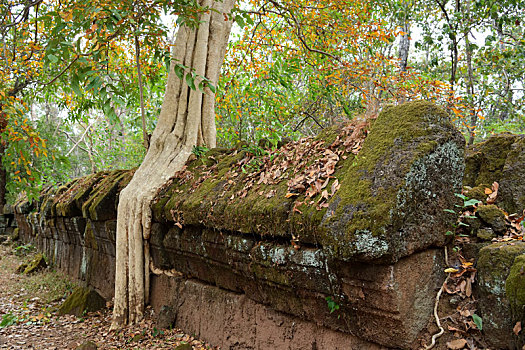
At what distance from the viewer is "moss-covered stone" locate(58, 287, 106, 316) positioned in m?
5.71

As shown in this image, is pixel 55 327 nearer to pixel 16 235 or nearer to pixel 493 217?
pixel 493 217

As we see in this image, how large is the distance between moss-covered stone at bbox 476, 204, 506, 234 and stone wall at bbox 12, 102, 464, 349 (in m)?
0.24

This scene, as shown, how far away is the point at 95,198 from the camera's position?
20.4 feet

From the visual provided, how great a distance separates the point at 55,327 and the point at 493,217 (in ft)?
17.8

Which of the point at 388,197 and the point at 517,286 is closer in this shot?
the point at 517,286

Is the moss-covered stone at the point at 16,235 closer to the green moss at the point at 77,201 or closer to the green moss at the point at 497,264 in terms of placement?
the green moss at the point at 77,201

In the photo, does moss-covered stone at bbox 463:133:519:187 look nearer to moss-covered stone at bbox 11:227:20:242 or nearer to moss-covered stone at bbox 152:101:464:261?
moss-covered stone at bbox 152:101:464:261

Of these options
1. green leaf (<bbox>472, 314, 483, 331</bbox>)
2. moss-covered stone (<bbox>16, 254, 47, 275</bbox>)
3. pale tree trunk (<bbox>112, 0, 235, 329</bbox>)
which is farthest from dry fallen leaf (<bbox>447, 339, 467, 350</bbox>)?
moss-covered stone (<bbox>16, 254, 47, 275</bbox>)

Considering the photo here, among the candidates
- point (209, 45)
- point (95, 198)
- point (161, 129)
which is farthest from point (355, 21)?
point (95, 198)

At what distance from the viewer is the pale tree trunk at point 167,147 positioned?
191 inches

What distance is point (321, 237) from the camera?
7.93 feet

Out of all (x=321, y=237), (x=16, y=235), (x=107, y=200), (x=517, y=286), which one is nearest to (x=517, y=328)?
(x=517, y=286)

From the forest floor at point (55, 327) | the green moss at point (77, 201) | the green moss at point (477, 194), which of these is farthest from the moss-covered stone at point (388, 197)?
the green moss at point (77, 201)

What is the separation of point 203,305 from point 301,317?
1.42 m
